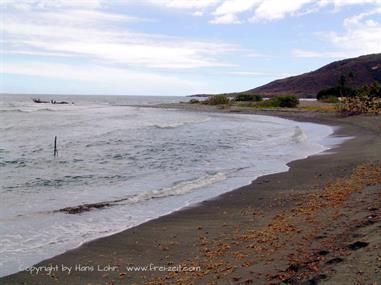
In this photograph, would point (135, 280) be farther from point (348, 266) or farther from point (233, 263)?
point (348, 266)

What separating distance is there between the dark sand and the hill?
127498 millimetres

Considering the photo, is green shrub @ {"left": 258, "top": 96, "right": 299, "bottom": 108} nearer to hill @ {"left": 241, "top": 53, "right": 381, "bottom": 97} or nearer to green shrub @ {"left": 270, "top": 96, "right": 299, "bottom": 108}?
green shrub @ {"left": 270, "top": 96, "right": 299, "bottom": 108}

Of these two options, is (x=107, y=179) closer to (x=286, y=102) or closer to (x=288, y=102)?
(x=288, y=102)

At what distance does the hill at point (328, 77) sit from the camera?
5472 inches

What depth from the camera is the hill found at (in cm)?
13900

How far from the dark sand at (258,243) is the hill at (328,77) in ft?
418

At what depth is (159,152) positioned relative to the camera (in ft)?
76.8

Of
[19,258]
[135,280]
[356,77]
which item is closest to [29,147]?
[19,258]

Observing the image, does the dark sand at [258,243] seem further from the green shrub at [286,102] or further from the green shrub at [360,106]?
the green shrub at [286,102]

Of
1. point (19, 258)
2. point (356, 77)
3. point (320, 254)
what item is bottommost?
point (19, 258)

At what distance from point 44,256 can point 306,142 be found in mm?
22082

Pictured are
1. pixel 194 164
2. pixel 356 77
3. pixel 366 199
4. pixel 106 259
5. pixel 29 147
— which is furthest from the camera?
pixel 356 77

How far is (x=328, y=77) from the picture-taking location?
149875 mm

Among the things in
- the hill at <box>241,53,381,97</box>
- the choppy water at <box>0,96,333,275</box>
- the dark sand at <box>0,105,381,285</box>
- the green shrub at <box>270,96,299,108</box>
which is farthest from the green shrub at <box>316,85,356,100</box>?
the dark sand at <box>0,105,381,285</box>
